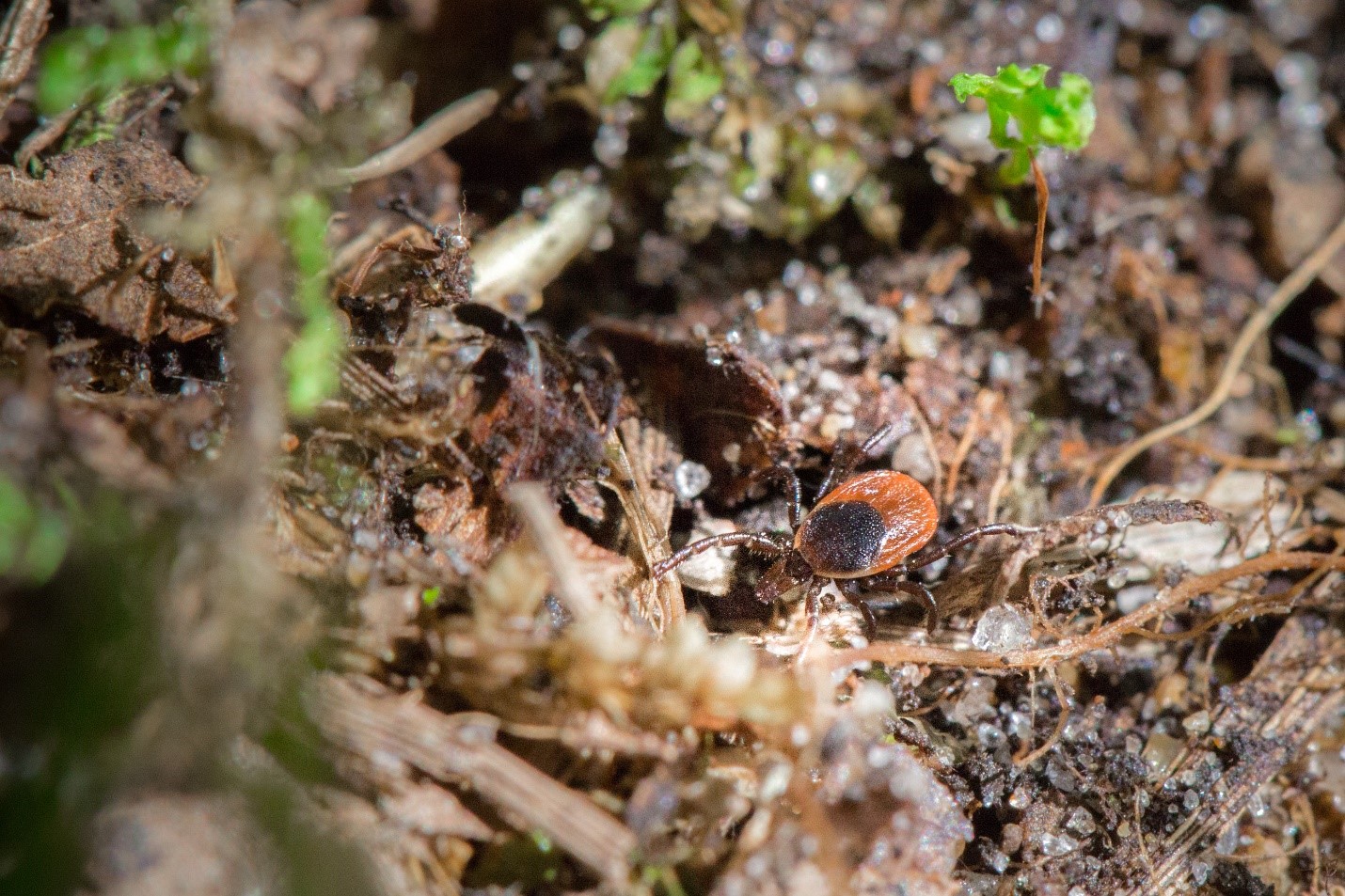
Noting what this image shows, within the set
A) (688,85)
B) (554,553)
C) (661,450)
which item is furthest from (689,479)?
(688,85)

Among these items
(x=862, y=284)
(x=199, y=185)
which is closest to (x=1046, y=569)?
(x=862, y=284)

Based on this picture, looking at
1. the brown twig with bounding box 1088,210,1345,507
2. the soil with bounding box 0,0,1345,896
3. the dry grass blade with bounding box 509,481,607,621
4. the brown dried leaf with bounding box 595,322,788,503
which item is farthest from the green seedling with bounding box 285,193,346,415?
the brown twig with bounding box 1088,210,1345,507

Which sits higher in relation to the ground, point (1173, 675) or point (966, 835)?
point (966, 835)

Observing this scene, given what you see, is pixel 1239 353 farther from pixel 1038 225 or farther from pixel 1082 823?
pixel 1082 823

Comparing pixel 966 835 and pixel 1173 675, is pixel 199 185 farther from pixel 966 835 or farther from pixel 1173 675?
pixel 1173 675

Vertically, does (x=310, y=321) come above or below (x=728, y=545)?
above

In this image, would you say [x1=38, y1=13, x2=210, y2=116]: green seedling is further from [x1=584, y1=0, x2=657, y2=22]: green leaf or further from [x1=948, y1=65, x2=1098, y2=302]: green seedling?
[x1=948, y1=65, x2=1098, y2=302]: green seedling
